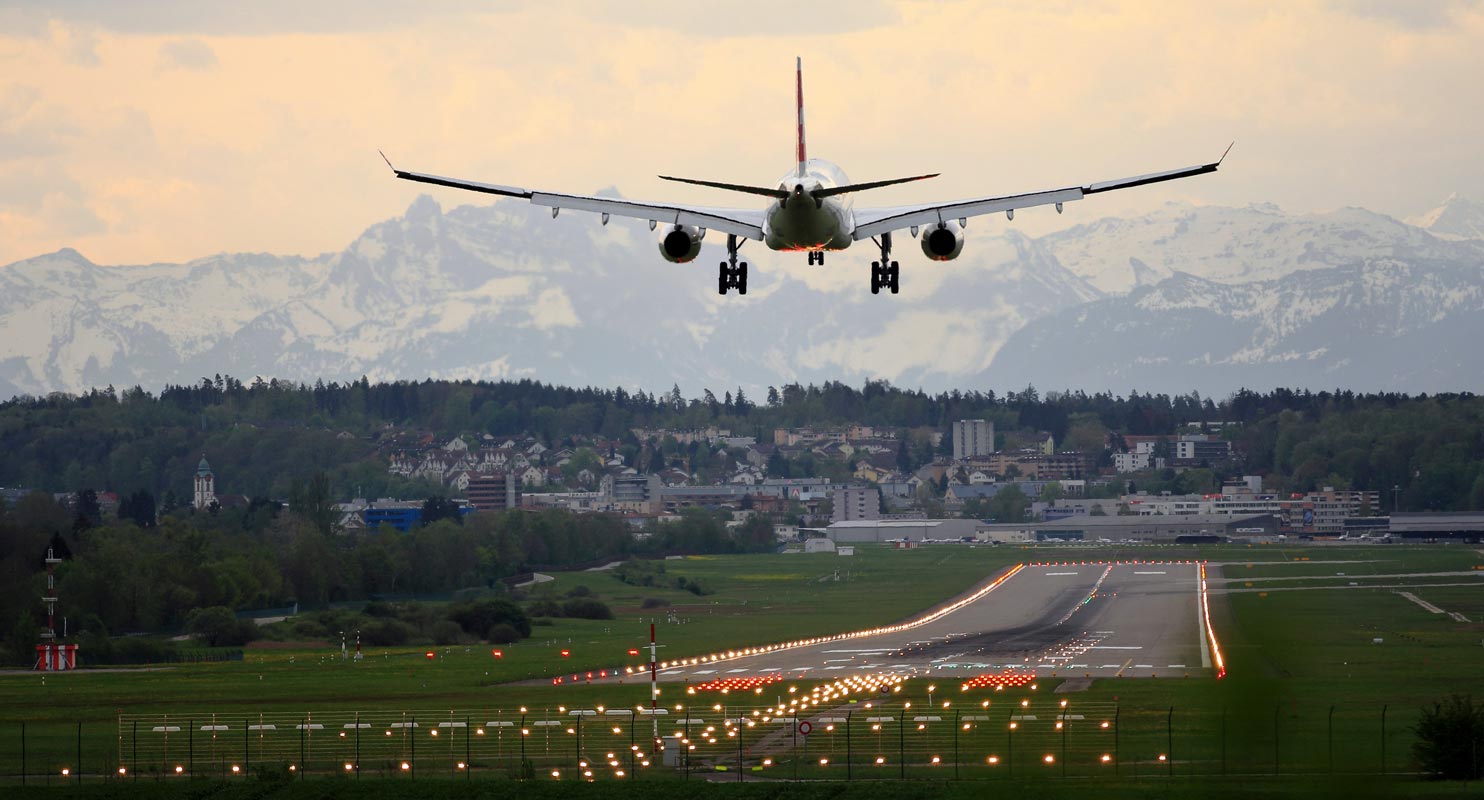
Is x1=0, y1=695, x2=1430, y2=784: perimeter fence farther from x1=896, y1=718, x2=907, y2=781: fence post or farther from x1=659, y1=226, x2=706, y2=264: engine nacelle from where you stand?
x1=659, y1=226, x2=706, y2=264: engine nacelle

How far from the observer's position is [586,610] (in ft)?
444

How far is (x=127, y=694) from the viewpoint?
83.1 meters

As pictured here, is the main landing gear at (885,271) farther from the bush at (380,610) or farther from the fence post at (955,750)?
the bush at (380,610)

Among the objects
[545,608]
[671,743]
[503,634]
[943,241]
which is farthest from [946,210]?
[545,608]

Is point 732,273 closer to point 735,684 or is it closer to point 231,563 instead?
point 735,684

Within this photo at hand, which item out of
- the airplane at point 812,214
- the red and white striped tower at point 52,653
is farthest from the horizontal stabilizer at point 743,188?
the red and white striped tower at point 52,653

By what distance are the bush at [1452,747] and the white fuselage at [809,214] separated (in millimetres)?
20570

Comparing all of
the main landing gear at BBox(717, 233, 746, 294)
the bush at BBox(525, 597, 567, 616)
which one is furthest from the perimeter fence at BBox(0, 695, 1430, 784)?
the bush at BBox(525, 597, 567, 616)

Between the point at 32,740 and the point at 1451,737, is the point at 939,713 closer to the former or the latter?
the point at 1451,737

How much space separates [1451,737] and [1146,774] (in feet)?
26.6

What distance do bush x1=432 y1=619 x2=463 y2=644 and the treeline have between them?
1512 centimetres

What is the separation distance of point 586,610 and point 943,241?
8566 centimetres

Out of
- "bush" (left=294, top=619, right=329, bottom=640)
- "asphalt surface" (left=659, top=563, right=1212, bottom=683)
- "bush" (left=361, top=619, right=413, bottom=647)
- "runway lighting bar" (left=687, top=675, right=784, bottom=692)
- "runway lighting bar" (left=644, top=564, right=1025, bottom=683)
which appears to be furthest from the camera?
"bush" (left=294, top=619, right=329, bottom=640)

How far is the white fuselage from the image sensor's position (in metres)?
49.0
